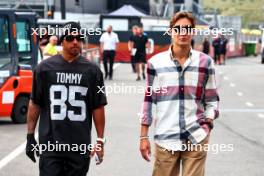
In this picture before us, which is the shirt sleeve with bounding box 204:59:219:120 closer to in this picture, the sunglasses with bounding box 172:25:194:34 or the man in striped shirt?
the man in striped shirt

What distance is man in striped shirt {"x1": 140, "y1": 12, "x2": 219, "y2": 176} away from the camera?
545 centimetres

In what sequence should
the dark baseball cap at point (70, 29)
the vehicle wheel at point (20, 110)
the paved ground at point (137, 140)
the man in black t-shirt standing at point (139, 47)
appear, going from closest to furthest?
the dark baseball cap at point (70, 29), the paved ground at point (137, 140), the vehicle wheel at point (20, 110), the man in black t-shirt standing at point (139, 47)

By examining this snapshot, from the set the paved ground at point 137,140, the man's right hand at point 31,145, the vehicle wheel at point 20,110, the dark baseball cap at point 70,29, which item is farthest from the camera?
the vehicle wheel at point 20,110

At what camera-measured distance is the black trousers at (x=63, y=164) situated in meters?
5.52

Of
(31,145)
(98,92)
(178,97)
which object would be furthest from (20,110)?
(178,97)

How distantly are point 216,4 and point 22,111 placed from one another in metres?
124

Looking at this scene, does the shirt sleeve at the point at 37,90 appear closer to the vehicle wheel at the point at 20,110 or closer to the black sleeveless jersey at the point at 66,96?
the black sleeveless jersey at the point at 66,96

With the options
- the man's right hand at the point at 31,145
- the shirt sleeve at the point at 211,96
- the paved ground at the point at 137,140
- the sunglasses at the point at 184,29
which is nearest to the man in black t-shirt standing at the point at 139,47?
the paved ground at the point at 137,140

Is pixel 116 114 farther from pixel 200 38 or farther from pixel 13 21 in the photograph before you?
pixel 200 38

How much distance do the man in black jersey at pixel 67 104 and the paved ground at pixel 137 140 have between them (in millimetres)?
3194

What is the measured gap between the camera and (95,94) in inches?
225

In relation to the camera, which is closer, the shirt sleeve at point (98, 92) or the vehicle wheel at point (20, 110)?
the shirt sleeve at point (98, 92)

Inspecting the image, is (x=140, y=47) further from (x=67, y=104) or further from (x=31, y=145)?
(x=67, y=104)

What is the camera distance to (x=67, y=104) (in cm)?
563
